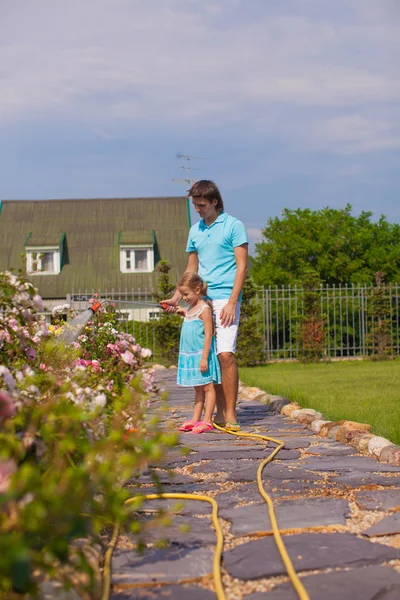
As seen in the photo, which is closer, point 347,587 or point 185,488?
point 347,587

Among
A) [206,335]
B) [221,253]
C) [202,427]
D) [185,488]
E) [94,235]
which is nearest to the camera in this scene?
[185,488]

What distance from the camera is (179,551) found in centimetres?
275

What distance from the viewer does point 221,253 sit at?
240 inches

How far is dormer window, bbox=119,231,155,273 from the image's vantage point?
27.5 metres

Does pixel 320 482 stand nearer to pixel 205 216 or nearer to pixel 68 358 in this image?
pixel 68 358

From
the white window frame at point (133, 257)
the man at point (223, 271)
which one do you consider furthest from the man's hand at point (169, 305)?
the white window frame at point (133, 257)

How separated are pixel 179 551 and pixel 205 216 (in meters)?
3.74

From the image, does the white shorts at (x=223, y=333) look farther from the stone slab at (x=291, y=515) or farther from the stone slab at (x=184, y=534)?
the stone slab at (x=184, y=534)

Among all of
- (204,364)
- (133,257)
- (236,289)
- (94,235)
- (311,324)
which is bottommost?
(311,324)

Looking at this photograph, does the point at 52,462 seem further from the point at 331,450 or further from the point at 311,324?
the point at 311,324

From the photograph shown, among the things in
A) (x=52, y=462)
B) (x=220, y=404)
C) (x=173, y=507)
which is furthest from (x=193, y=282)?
(x=52, y=462)

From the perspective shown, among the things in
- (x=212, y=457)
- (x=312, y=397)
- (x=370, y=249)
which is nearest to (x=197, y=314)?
(x=212, y=457)

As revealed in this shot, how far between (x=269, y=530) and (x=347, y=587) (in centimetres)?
67

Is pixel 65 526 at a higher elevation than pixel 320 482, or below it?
higher
